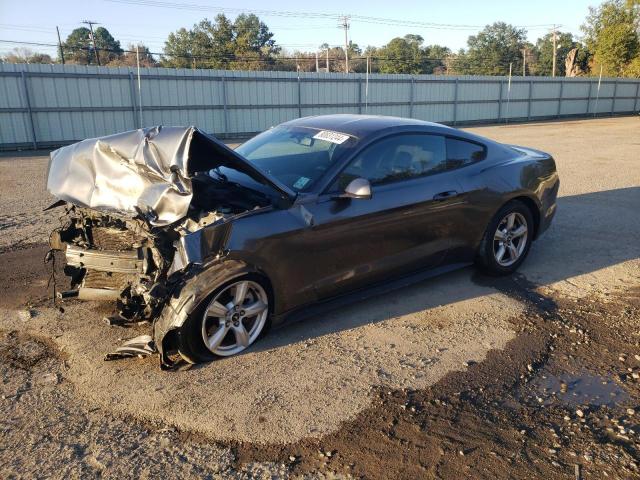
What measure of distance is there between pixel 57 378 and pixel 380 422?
83.4 inches

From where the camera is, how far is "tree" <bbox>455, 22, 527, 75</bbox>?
69.1 meters

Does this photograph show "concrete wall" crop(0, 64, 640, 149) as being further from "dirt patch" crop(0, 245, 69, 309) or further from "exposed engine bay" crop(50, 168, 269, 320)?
"exposed engine bay" crop(50, 168, 269, 320)

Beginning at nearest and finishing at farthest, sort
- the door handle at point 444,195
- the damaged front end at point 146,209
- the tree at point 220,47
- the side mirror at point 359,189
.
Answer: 1. the damaged front end at point 146,209
2. the side mirror at point 359,189
3. the door handle at point 444,195
4. the tree at point 220,47

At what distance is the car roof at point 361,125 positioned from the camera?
4621 mm

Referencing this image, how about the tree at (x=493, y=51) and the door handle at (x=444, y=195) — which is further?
the tree at (x=493, y=51)

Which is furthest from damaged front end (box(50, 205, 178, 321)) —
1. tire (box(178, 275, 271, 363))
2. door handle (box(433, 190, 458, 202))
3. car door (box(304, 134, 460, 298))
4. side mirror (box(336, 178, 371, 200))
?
door handle (box(433, 190, 458, 202))

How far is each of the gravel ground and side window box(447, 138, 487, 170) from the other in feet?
3.84

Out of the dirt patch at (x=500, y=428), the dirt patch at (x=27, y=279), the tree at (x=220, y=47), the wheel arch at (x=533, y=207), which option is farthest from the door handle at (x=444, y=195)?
the tree at (x=220, y=47)

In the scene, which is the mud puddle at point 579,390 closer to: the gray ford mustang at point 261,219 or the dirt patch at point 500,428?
the dirt patch at point 500,428

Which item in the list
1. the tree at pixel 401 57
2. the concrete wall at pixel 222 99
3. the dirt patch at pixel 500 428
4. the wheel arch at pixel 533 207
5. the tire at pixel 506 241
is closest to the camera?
the dirt patch at pixel 500 428

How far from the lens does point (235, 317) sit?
379 centimetres

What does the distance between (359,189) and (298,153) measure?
840 millimetres

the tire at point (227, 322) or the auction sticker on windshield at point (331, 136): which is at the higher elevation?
the auction sticker on windshield at point (331, 136)

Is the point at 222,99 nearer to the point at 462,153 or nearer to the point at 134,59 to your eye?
the point at 462,153
